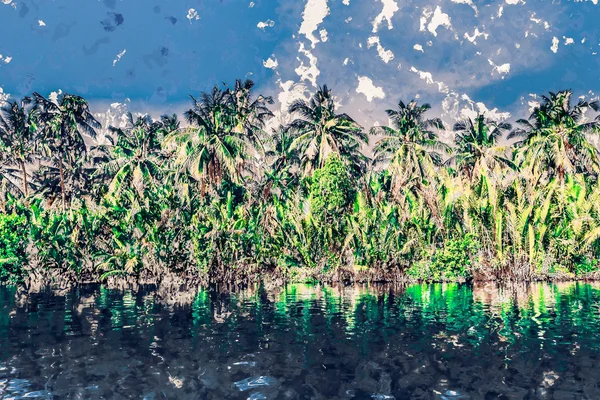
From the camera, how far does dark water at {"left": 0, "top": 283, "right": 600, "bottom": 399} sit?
12484mm

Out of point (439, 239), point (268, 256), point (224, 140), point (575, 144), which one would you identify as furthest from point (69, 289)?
point (575, 144)

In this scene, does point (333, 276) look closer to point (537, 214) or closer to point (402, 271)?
point (402, 271)

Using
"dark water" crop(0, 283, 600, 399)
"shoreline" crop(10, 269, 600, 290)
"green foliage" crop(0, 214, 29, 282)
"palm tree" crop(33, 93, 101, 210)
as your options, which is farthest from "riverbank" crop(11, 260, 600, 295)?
"palm tree" crop(33, 93, 101, 210)

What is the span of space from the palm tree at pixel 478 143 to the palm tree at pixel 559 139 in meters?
2.66

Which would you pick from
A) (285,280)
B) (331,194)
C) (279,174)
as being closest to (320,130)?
(279,174)

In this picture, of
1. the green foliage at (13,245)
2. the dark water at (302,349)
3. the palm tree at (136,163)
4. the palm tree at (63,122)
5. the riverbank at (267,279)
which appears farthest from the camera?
the palm tree at (63,122)

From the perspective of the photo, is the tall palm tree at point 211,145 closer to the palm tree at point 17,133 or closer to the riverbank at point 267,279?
the riverbank at point 267,279

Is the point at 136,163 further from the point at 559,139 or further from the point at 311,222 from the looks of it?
the point at 559,139

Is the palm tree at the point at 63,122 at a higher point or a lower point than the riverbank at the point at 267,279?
higher

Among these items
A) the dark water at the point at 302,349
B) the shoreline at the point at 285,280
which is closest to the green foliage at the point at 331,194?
the shoreline at the point at 285,280

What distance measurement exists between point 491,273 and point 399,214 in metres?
7.34

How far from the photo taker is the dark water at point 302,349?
1248 cm

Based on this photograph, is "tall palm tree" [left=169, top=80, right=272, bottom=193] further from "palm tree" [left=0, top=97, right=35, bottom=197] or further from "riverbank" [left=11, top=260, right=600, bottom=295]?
"palm tree" [left=0, top=97, right=35, bottom=197]

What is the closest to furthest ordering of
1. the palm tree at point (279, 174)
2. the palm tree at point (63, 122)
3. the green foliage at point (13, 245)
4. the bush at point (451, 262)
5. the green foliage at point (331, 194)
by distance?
the green foliage at point (13, 245) → the bush at point (451, 262) → the green foliage at point (331, 194) → the palm tree at point (279, 174) → the palm tree at point (63, 122)
